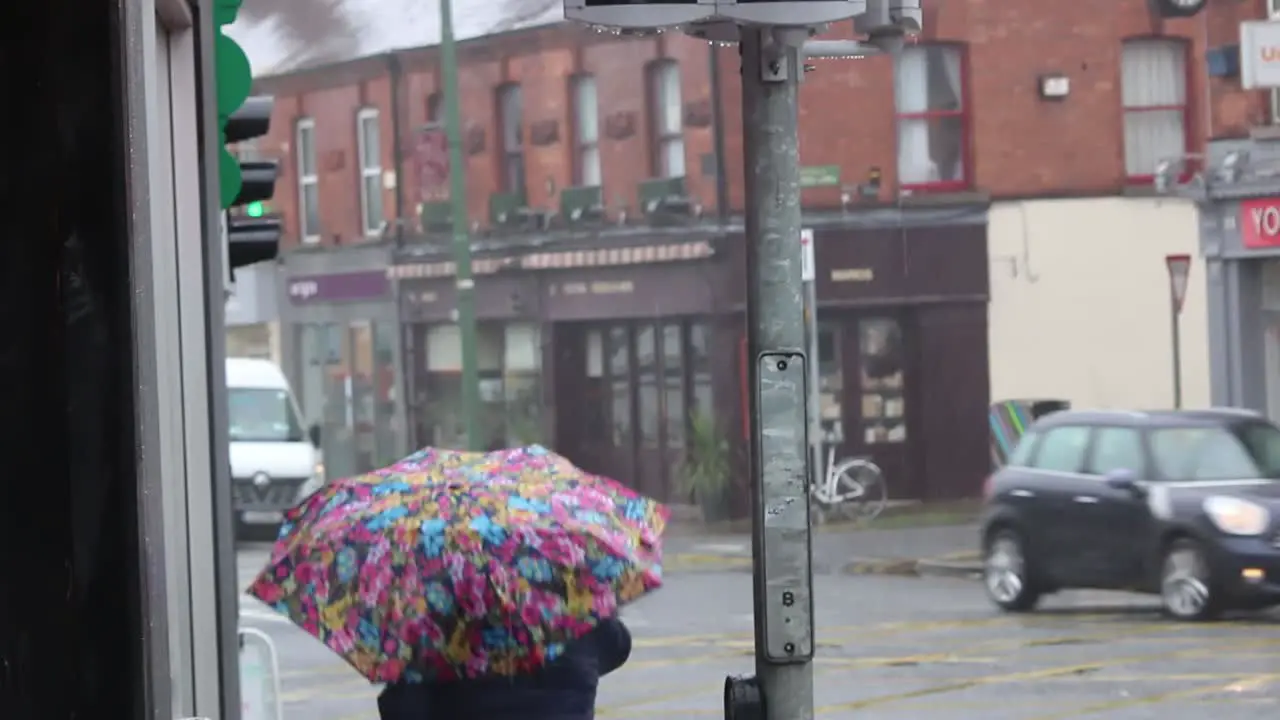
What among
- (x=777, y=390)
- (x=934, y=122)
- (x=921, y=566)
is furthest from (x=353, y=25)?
(x=777, y=390)

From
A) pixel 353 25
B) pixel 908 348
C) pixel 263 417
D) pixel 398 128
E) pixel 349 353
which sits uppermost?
pixel 353 25

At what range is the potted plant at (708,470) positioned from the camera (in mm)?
28656

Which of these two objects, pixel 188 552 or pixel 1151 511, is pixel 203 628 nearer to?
pixel 188 552

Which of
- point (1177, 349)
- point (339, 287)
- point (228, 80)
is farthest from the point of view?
point (339, 287)

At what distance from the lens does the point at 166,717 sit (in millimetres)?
2314

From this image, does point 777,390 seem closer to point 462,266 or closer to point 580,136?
point 462,266

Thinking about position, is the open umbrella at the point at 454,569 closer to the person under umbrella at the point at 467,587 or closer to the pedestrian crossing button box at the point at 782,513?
the person under umbrella at the point at 467,587

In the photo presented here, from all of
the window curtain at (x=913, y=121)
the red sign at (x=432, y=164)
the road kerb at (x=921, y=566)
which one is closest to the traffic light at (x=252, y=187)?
the road kerb at (x=921, y=566)

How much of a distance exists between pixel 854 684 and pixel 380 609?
10778mm

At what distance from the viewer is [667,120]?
100ft

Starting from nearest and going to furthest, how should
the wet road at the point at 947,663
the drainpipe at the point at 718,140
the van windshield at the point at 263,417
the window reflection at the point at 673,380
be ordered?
1. the wet road at the point at 947,663
2. the van windshield at the point at 263,417
3. the drainpipe at the point at 718,140
4. the window reflection at the point at 673,380

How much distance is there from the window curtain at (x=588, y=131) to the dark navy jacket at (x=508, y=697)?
2705 cm

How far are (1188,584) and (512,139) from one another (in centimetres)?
1757

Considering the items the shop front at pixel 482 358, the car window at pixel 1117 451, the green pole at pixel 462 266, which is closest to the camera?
the car window at pixel 1117 451
